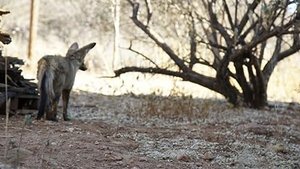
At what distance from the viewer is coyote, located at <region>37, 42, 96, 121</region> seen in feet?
25.8

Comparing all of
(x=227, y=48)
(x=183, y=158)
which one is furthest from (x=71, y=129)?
(x=227, y=48)

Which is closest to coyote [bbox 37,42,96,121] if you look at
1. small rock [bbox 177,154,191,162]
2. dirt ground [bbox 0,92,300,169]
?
dirt ground [bbox 0,92,300,169]

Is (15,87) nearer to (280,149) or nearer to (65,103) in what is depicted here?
(65,103)

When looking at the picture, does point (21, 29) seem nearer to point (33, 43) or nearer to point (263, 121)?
point (33, 43)

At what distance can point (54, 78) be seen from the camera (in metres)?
8.05

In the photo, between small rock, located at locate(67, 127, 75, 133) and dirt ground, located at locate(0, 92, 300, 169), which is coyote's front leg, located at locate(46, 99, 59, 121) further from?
small rock, located at locate(67, 127, 75, 133)

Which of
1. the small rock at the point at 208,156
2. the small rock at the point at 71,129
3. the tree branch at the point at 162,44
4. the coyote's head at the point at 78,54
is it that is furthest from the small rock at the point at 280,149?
the tree branch at the point at 162,44

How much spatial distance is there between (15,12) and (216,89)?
723 inches

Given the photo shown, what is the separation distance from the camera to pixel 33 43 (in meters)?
19.4

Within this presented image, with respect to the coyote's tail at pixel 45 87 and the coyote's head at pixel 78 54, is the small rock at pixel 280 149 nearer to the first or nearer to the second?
the coyote's tail at pixel 45 87

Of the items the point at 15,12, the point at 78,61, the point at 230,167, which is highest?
the point at 15,12

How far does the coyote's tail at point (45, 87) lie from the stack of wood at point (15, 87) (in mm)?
523

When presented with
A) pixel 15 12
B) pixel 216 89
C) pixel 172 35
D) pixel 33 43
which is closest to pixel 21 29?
pixel 15 12

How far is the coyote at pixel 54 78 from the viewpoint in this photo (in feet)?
25.8
